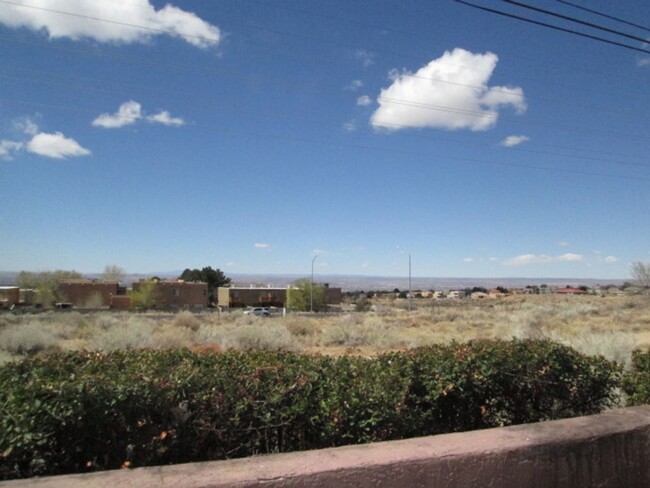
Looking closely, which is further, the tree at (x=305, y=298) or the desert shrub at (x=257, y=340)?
the tree at (x=305, y=298)

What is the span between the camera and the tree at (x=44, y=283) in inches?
3162

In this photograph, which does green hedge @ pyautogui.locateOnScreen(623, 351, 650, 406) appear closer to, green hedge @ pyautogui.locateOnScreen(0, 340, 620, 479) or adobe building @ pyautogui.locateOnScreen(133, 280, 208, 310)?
green hedge @ pyautogui.locateOnScreen(0, 340, 620, 479)

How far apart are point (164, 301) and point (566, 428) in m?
81.9

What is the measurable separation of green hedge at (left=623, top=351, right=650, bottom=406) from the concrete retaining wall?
1.67 m

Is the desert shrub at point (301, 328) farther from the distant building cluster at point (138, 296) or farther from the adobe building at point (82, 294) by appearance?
the adobe building at point (82, 294)

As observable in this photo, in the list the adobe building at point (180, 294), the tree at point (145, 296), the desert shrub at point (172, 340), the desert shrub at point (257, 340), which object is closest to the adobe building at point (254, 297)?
the adobe building at point (180, 294)

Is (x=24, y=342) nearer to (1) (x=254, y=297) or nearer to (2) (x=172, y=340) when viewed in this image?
(2) (x=172, y=340)

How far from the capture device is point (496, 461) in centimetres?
293

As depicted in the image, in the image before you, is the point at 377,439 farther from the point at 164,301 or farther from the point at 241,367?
the point at 164,301

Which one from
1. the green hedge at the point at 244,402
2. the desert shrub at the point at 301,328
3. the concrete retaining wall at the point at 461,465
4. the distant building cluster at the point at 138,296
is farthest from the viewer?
the distant building cluster at the point at 138,296

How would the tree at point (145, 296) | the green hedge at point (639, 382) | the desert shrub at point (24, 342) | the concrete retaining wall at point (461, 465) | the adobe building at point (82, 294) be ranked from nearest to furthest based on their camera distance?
the concrete retaining wall at point (461, 465), the green hedge at point (639, 382), the desert shrub at point (24, 342), the tree at point (145, 296), the adobe building at point (82, 294)

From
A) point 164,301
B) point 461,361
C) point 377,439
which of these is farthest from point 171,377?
point 164,301

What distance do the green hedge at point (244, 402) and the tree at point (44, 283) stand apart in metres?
85.8

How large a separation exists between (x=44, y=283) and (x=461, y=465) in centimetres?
9826
